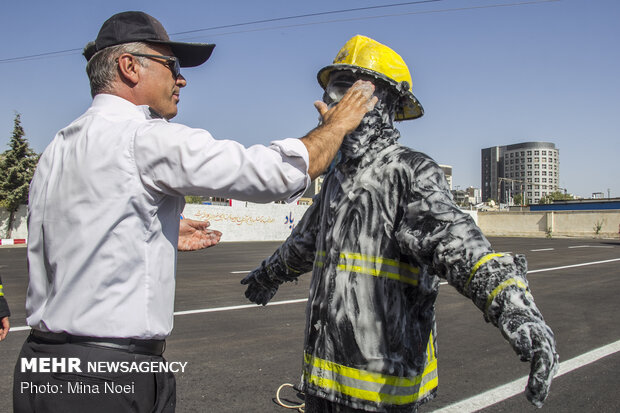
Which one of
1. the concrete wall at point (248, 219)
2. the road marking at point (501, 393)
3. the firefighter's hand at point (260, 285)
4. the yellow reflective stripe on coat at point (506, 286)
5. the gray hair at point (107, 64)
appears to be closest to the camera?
the yellow reflective stripe on coat at point (506, 286)

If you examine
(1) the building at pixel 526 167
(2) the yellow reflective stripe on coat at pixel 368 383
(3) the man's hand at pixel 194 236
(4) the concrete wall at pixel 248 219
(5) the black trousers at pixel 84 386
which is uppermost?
(1) the building at pixel 526 167

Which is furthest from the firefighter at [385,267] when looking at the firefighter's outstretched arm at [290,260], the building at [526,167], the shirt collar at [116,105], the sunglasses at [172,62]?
the building at [526,167]

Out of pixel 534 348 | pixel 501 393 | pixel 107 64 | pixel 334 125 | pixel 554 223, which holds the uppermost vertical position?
pixel 107 64

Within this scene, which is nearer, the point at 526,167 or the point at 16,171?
the point at 16,171

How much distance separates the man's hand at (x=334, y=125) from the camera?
1.83 metres

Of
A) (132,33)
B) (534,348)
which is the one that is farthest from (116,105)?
(534,348)

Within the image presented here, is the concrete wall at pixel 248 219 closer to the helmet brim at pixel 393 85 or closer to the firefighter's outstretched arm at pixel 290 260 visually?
the firefighter's outstretched arm at pixel 290 260

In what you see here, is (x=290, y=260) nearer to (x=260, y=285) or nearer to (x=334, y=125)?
(x=260, y=285)

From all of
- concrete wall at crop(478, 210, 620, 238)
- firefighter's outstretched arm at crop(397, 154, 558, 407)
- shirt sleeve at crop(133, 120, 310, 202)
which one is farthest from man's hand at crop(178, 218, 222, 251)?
concrete wall at crop(478, 210, 620, 238)

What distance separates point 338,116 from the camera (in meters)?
2.04

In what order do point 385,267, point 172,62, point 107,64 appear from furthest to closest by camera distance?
point 385,267 < point 172,62 < point 107,64

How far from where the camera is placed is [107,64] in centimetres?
191

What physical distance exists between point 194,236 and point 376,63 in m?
1.19

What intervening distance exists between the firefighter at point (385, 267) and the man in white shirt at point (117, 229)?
0.47m
